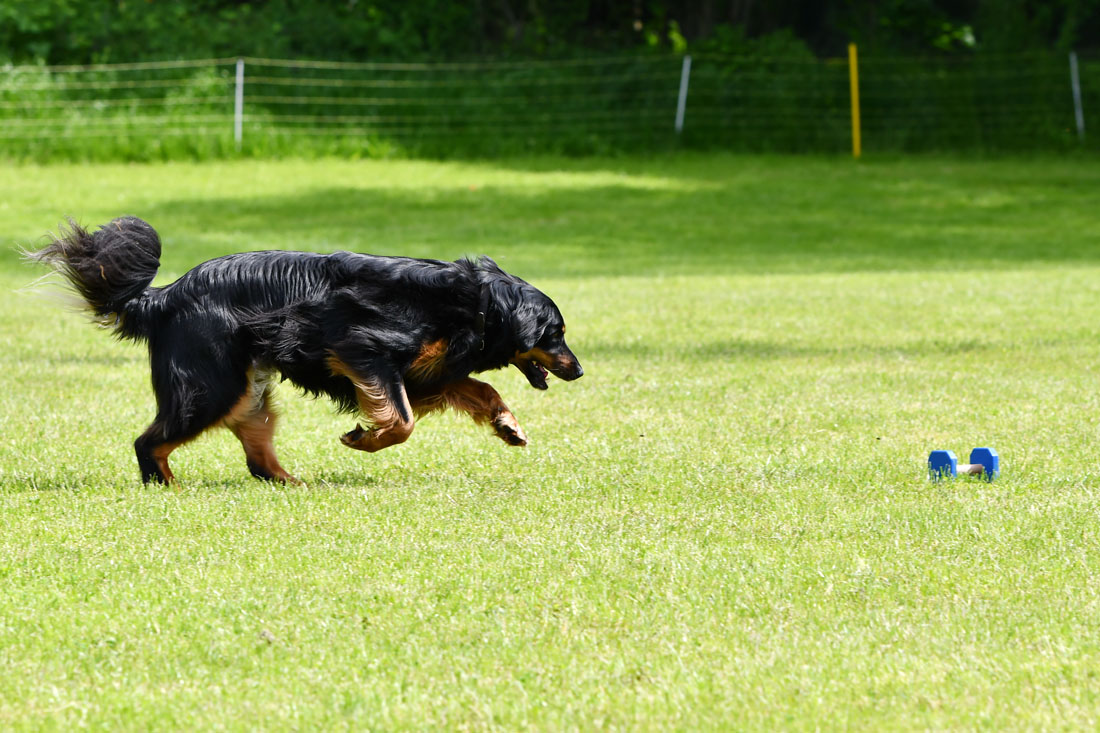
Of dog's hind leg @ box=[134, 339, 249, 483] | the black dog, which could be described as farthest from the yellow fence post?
dog's hind leg @ box=[134, 339, 249, 483]

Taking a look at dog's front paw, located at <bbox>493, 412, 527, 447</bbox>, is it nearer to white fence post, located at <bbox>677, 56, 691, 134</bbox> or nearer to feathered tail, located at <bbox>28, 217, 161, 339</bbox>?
feathered tail, located at <bbox>28, 217, 161, 339</bbox>

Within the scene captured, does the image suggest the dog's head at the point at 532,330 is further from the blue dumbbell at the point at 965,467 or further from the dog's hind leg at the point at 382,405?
the blue dumbbell at the point at 965,467

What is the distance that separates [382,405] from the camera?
5.51m

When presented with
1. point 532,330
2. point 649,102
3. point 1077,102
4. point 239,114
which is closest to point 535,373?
point 532,330

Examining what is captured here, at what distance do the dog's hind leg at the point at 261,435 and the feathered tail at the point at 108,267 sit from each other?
55 cm

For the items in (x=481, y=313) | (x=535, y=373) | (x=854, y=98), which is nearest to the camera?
(x=481, y=313)

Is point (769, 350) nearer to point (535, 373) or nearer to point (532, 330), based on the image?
point (535, 373)

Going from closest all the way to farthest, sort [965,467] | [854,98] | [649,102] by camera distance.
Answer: [965,467]
[854,98]
[649,102]

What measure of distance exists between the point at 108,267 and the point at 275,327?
75 centimetres

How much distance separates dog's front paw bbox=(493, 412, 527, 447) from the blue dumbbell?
5.74 feet

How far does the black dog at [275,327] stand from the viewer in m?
5.42

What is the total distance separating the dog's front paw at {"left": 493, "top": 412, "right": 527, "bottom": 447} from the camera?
5.91 m

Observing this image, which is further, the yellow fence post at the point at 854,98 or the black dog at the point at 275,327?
the yellow fence post at the point at 854,98

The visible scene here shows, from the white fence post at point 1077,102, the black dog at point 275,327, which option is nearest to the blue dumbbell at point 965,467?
the black dog at point 275,327
